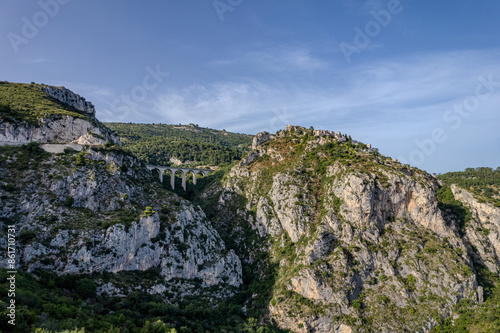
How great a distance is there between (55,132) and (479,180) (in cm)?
21268

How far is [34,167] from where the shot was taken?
72000 millimetres

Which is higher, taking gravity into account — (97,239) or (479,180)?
(479,180)

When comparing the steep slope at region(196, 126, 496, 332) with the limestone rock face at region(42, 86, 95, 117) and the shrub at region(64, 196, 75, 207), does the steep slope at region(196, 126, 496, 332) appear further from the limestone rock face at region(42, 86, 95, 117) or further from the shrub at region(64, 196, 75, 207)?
the limestone rock face at region(42, 86, 95, 117)

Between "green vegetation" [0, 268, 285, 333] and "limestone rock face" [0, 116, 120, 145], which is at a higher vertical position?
"limestone rock face" [0, 116, 120, 145]

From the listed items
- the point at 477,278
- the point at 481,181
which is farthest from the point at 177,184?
A: the point at 481,181

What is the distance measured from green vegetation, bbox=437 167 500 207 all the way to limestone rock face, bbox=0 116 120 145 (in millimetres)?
161774

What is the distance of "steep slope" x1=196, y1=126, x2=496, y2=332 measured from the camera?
2692 inches

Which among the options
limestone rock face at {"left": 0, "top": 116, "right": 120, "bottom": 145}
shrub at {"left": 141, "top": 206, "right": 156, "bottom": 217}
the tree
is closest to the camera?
the tree

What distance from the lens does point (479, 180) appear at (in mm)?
164375

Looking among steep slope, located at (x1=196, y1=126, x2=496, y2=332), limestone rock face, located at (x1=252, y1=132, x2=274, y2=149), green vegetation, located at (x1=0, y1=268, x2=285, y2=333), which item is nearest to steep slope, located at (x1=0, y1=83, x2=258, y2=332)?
green vegetation, located at (x1=0, y1=268, x2=285, y2=333)

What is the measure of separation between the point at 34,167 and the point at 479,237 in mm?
125850

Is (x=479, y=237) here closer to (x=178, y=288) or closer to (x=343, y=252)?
(x=343, y=252)

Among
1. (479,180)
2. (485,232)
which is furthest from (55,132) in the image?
(479,180)

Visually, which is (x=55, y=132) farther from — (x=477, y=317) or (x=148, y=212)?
(x=477, y=317)
